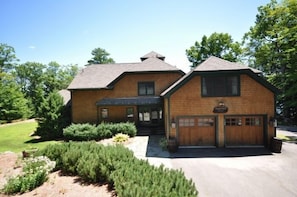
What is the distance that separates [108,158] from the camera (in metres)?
7.90

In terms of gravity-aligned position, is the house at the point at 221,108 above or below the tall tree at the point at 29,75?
below

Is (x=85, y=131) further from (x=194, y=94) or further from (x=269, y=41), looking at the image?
(x=269, y=41)

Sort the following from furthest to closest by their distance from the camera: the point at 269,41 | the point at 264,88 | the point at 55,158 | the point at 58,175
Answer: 1. the point at 269,41
2. the point at 264,88
3. the point at 55,158
4. the point at 58,175

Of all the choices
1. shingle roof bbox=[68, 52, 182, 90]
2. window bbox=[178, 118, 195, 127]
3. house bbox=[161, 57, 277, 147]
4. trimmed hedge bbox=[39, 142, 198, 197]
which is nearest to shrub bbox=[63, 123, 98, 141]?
shingle roof bbox=[68, 52, 182, 90]

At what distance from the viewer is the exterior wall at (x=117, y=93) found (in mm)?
20047

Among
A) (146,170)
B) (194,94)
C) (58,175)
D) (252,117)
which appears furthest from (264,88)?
(58,175)

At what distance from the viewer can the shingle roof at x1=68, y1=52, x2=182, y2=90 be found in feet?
65.1

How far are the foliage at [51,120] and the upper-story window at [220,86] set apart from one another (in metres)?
14.2

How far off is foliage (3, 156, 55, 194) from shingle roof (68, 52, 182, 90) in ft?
37.6

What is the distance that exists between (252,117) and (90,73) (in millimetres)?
17369

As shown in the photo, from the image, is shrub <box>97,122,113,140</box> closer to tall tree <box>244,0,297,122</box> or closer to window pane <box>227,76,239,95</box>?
window pane <box>227,76,239,95</box>

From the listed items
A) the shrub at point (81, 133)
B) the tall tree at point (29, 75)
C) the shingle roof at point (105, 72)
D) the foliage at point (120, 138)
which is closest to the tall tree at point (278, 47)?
the shingle roof at point (105, 72)

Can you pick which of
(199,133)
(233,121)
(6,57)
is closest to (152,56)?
(199,133)

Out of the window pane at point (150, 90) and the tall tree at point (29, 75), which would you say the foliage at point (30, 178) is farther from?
the tall tree at point (29, 75)
